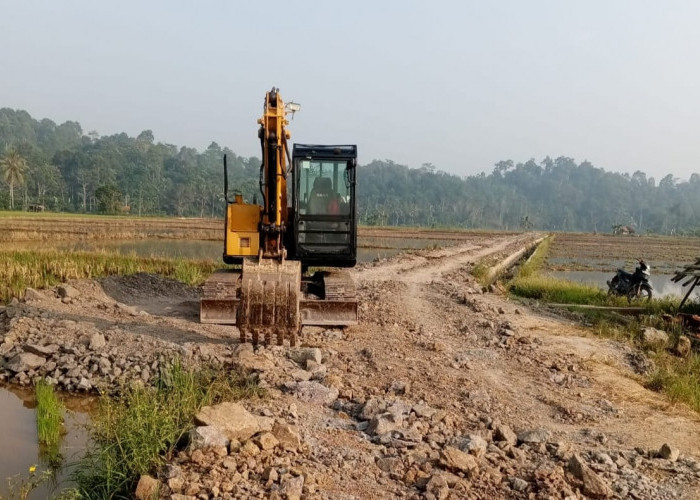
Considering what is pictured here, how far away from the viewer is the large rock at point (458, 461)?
4977 millimetres

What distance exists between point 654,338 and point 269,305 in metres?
7.47

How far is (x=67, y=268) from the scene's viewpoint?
16562mm

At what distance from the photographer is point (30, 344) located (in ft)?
29.7

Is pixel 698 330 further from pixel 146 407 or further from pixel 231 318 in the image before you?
pixel 146 407

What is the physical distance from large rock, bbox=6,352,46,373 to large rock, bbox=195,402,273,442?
14.4 feet

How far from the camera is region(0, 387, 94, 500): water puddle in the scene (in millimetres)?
5637

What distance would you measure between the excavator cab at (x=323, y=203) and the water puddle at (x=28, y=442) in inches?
166

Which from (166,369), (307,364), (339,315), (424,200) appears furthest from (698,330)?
(424,200)

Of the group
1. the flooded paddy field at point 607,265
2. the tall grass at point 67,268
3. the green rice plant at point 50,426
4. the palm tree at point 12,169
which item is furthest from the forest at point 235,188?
the green rice plant at point 50,426

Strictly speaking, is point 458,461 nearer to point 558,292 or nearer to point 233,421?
point 233,421

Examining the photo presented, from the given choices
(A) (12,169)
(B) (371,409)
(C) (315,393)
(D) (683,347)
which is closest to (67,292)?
(C) (315,393)

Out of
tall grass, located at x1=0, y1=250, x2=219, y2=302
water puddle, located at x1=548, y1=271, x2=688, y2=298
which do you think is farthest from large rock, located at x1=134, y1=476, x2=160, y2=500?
water puddle, located at x1=548, y1=271, x2=688, y2=298

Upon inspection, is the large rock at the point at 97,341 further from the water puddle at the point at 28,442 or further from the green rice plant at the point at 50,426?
the green rice plant at the point at 50,426

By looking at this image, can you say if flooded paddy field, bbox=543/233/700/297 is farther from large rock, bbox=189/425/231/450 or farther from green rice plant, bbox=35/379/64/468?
large rock, bbox=189/425/231/450
